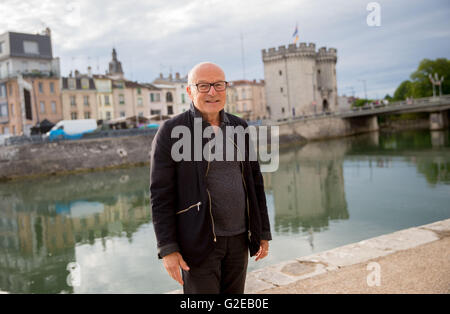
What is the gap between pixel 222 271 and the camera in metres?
2.87

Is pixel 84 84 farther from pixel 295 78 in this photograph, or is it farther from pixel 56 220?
pixel 56 220

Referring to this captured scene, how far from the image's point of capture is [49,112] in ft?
129

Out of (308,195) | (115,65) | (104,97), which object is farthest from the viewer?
(115,65)

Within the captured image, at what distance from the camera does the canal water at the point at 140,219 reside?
27.2 ft

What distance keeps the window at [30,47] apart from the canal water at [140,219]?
21.2m

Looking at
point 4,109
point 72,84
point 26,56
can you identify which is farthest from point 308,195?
point 26,56

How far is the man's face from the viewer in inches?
109

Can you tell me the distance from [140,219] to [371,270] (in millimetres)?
9958

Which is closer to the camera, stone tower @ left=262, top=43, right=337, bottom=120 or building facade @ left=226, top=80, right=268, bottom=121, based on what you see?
stone tower @ left=262, top=43, right=337, bottom=120

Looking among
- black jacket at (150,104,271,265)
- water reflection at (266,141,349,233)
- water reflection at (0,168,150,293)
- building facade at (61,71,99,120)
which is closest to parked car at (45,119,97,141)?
water reflection at (0,168,150,293)

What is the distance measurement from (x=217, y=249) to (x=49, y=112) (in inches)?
1598

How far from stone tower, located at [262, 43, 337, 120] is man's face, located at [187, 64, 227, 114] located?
2060 inches

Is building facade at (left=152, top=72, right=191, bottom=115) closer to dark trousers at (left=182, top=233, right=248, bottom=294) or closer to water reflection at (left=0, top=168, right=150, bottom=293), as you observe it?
water reflection at (left=0, top=168, right=150, bottom=293)
